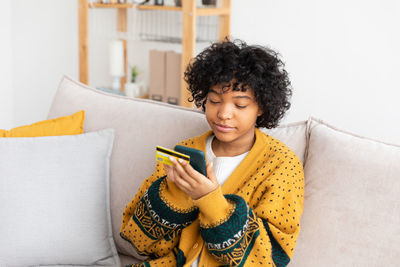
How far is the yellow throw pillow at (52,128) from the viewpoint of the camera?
1499 mm

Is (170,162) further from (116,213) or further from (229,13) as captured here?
(229,13)

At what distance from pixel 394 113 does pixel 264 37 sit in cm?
80

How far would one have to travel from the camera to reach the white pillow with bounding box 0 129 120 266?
1.34 metres

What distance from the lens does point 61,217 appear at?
137 centimetres

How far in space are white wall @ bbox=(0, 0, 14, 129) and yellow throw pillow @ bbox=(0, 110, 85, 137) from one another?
6.65 ft

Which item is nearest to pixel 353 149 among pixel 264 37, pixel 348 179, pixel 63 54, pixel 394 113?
pixel 348 179

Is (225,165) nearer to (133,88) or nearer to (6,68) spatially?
(133,88)

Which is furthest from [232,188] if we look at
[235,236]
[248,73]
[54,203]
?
[54,203]

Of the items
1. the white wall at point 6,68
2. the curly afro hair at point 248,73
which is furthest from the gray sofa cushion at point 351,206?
the white wall at point 6,68

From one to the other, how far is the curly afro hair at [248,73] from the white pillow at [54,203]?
1.61 ft

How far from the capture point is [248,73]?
3.70ft

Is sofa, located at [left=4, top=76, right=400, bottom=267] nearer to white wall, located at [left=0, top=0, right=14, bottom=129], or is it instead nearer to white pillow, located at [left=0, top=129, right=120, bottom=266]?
white pillow, located at [left=0, top=129, right=120, bottom=266]

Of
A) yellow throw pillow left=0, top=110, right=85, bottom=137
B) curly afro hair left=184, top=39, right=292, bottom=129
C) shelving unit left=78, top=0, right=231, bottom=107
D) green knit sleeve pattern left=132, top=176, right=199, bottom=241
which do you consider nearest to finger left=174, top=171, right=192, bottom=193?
green knit sleeve pattern left=132, top=176, right=199, bottom=241

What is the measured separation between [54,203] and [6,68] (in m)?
2.35
